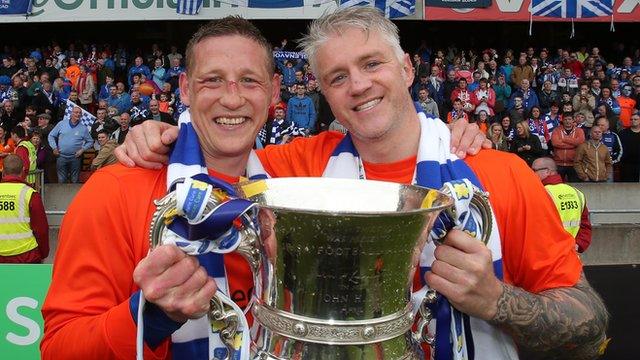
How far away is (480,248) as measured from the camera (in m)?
1.62

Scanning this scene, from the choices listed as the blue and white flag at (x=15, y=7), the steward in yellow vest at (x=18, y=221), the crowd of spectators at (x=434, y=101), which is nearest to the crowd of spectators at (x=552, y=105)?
the crowd of spectators at (x=434, y=101)

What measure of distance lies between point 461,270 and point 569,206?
438 centimetres

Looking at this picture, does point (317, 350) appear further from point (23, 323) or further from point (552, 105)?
point (552, 105)

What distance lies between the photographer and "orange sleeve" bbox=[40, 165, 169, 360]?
172 cm

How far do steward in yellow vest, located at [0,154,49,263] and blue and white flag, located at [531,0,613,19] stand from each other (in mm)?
12913

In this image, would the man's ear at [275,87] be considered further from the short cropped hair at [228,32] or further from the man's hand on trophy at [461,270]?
the man's hand on trophy at [461,270]

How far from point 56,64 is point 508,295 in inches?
590

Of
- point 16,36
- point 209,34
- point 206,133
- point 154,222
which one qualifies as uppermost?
point 16,36

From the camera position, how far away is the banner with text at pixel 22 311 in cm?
332

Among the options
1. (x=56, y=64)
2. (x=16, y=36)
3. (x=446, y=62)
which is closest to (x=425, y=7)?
(x=446, y=62)

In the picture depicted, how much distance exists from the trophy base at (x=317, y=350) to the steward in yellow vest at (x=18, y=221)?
177 inches

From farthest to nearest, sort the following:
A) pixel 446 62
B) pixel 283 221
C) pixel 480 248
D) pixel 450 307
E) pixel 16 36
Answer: pixel 16 36 → pixel 446 62 → pixel 450 307 → pixel 480 248 → pixel 283 221

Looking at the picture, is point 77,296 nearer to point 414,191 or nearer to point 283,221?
point 283,221

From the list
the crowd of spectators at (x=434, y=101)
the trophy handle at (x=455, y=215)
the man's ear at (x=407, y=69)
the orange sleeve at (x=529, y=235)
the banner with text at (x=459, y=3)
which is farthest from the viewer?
the banner with text at (x=459, y=3)
